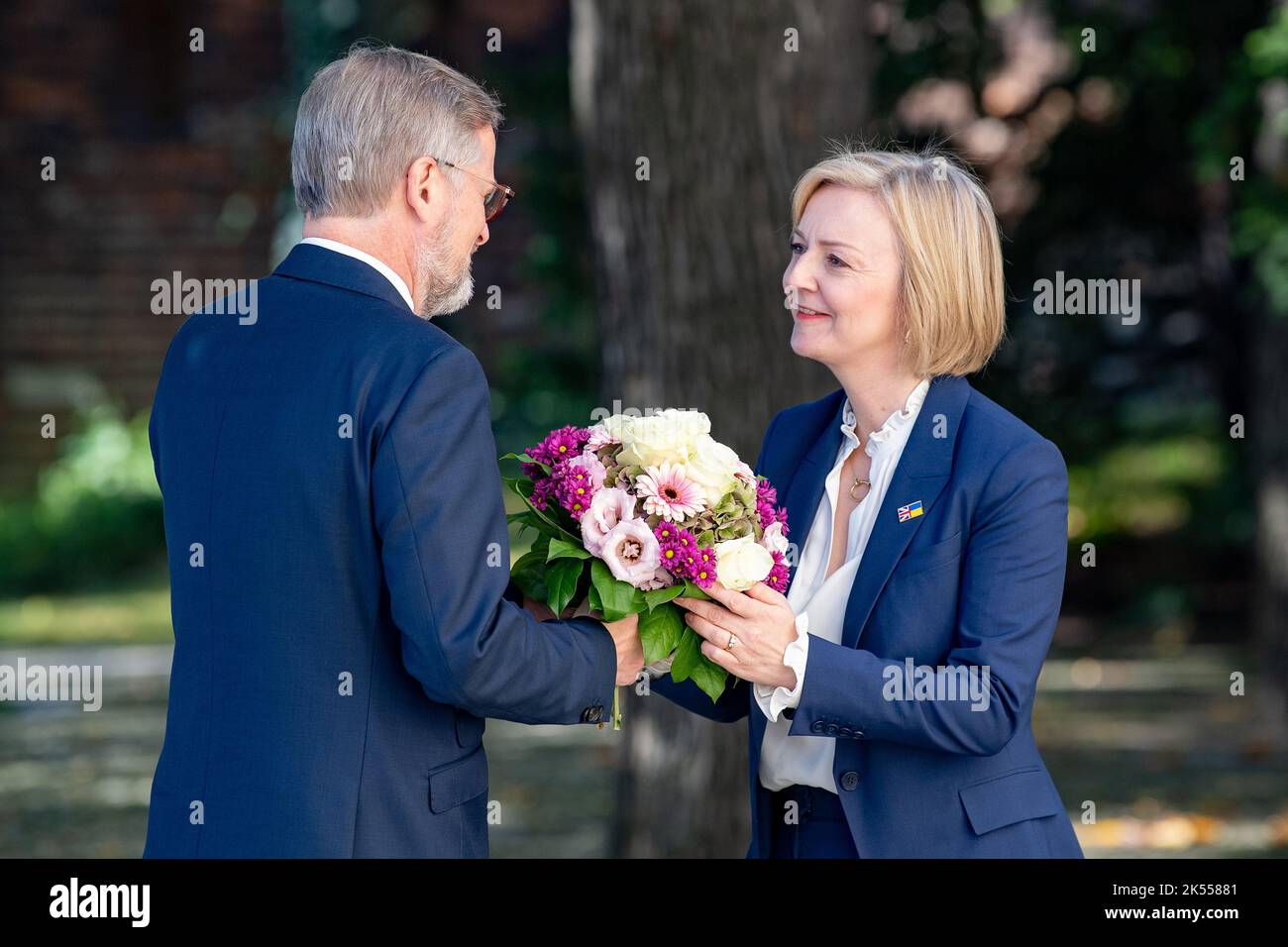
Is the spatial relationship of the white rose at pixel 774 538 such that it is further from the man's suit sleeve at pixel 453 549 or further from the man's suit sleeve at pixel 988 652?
the man's suit sleeve at pixel 453 549

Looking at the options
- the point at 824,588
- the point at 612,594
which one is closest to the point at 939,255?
the point at 824,588

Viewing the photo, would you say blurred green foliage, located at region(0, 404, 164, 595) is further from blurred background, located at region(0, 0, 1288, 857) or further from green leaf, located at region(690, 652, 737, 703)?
green leaf, located at region(690, 652, 737, 703)

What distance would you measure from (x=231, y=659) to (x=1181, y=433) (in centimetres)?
1105

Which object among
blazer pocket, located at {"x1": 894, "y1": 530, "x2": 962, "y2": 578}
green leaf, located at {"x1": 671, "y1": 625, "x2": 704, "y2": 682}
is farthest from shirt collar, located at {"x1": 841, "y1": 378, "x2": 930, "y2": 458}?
green leaf, located at {"x1": 671, "y1": 625, "x2": 704, "y2": 682}

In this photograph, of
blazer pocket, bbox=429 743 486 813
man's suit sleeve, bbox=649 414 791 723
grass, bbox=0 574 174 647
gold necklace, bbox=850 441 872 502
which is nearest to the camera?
blazer pocket, bbox=429 743 486 813

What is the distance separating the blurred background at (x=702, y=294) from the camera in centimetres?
586

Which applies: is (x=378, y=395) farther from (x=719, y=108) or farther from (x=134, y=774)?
(x=134, y=774)

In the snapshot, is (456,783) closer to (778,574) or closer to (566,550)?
(566,550)

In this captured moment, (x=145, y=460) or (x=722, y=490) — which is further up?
(x=145, y=460)

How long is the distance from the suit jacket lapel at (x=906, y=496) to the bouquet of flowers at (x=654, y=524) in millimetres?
173

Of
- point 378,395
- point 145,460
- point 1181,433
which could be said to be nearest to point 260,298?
point 378,395

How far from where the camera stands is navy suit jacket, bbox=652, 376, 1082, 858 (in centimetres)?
302

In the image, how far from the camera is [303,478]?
275 cm

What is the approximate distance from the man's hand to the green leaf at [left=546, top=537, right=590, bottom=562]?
0.16 m
